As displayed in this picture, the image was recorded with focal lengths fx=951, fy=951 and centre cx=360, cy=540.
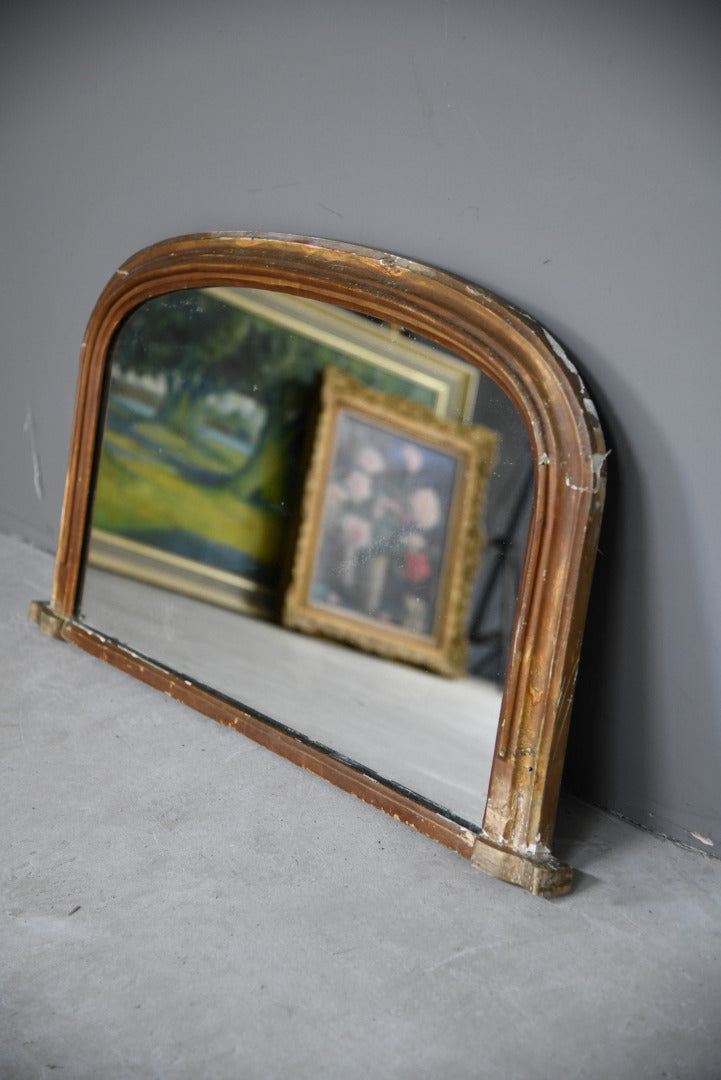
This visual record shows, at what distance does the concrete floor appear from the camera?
1.07 m

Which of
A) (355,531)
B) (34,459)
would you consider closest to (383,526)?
(355,531)

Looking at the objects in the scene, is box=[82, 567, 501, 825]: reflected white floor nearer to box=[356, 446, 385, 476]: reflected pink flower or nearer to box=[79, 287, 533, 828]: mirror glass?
box=[79, 287, 533, 828]: mirror glass

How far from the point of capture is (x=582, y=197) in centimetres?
143

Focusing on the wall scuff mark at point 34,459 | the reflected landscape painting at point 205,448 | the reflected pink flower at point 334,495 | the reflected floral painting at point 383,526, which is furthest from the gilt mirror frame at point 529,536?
the wall scuff mark at point 34,459

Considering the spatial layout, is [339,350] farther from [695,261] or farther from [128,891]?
[128,891]

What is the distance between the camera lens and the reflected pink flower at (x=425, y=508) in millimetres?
1795

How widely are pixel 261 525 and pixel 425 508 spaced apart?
50 cm

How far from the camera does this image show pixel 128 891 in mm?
1291

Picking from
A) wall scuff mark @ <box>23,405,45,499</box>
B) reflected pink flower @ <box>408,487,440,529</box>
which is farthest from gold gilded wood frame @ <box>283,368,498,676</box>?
wall scuff mark @ <box>23,405,45,499</box>

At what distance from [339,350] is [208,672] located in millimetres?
700

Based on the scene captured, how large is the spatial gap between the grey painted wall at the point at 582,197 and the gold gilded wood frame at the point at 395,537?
26 centimetres

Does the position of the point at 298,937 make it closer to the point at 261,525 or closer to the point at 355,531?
the point at 355,531

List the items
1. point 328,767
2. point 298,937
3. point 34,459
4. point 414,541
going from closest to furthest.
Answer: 1. point 298,937
2. point 328,767
3. point 414,541
4. point 34,459

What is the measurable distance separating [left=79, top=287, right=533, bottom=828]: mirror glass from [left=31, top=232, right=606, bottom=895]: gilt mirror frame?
59mm
